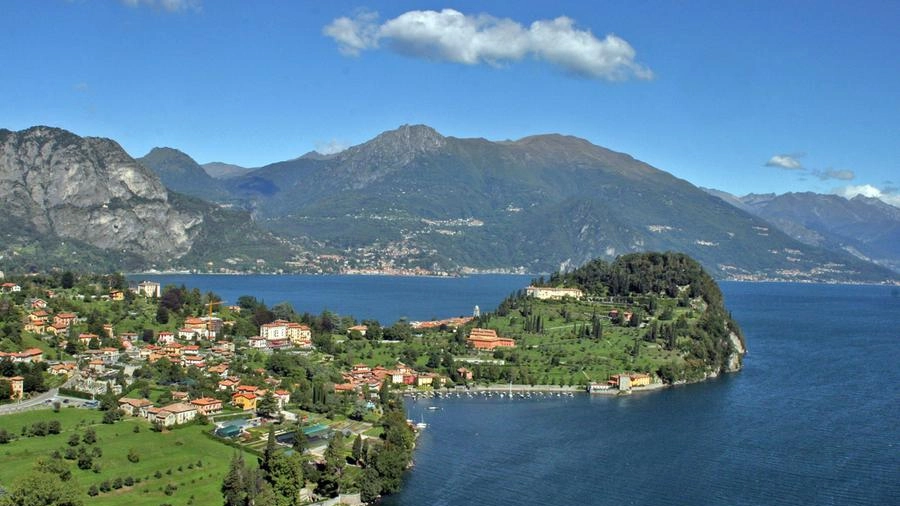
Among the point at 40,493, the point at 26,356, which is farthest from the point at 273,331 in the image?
the point at 40,493

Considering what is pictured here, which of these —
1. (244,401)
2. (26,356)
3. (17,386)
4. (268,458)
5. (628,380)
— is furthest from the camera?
(628,380)

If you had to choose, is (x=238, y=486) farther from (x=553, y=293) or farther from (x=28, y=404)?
(x=553, y=293)

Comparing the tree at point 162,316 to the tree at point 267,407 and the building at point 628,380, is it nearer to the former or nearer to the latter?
the tree at point 267,407

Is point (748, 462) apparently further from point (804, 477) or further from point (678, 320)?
point (678, 320)

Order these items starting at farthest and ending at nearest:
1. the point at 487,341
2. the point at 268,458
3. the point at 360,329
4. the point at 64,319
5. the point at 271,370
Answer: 1. the point at 360,329
2. the point at 487,341
3. the point at 64,319
4. the point at 271,370
5. the point at 268,458

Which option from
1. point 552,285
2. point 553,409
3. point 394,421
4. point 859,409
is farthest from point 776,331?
point 394,421

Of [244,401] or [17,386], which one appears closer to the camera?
[17,386]
